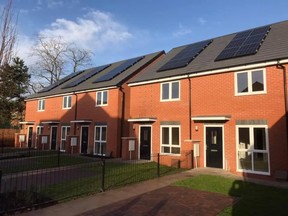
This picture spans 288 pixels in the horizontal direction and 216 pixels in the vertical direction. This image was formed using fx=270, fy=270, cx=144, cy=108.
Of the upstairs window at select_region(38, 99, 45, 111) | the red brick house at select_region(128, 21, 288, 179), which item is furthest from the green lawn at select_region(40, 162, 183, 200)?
the upstairs window at select_region(38, 99, 45, 111)

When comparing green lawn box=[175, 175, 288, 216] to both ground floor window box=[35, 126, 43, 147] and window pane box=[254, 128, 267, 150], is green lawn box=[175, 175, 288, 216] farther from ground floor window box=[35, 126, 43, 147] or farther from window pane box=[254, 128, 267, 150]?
ground floor window box=[35, 126, 43, 147]

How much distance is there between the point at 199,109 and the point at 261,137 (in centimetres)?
397

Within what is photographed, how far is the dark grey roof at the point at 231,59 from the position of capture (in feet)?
44.2

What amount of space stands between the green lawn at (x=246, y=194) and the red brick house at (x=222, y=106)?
7.73 feet

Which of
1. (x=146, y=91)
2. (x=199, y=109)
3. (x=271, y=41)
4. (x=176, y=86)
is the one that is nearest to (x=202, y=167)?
(x=199, y=109)

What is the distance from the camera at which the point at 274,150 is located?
12.4m

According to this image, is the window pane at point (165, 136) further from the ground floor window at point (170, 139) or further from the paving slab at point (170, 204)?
the paving slab at point (170, 204)

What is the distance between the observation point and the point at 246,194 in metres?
9.33

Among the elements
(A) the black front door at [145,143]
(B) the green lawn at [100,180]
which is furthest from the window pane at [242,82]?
(A) the black front door at [145,143]

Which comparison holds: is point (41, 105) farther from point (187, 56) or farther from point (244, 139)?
point (244, 139)

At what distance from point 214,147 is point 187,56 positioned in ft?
23.4

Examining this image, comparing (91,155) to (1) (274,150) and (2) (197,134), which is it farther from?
(1) (274,150)

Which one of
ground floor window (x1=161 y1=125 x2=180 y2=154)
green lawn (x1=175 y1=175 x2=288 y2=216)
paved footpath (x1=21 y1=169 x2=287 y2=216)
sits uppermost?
ground floor window (x1=161 y1=125 x2=180 y2=154)

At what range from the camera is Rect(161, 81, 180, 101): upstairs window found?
17234 mm
